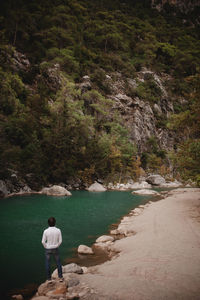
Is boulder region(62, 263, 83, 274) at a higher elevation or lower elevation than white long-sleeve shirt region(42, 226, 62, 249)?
lower

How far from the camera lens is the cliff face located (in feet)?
385

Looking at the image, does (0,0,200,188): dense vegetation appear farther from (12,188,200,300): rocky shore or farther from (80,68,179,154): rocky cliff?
(12,188,200,300): rocky shore

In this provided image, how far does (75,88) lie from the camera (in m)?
47.7

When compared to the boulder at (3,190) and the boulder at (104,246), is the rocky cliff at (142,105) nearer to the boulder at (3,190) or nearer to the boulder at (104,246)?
the boulder at (3,190)

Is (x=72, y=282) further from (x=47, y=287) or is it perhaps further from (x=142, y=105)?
(x=142, y=105)

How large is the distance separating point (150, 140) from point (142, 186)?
2126cm

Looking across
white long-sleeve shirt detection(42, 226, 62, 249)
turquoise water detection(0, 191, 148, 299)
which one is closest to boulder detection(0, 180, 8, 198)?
turquoise water detection(0, 191, 148, 299)

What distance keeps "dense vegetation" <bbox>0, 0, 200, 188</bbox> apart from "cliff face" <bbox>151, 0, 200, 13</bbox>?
3880 cm

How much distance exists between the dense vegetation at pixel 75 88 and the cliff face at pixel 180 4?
38799 mm

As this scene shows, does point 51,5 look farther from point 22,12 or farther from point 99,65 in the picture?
point 99,65

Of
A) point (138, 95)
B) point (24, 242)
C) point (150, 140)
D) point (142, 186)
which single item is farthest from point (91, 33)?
point (24, 242)

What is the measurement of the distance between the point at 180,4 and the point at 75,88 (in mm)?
121751

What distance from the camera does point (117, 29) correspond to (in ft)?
241

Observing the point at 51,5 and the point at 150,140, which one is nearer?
the point at 150,140
